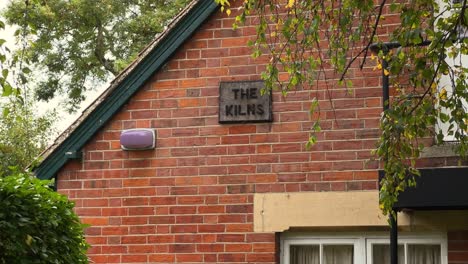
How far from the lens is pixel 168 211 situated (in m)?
9.68

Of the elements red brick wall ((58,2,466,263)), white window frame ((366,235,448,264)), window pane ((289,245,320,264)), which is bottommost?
window pane ((289,245,320,264))

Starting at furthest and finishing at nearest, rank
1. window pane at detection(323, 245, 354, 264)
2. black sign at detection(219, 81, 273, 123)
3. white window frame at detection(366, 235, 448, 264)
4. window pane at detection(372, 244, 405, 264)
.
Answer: black sign at detection(219, 81, 273, 123), window pane at detection(323, 245, 354, 264), window pane at detection(372, 244, 405, 264), white window frame at detection(366, 235, 448, 264)

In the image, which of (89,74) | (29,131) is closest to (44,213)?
(89,74)

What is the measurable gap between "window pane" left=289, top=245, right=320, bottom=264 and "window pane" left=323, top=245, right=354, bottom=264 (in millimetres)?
80

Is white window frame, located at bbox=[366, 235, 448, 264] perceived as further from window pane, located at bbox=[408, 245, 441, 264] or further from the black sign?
the black sign

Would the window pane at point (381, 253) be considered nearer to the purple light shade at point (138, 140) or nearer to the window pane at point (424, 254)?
the window pane at point (424, 254)

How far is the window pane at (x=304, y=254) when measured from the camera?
366 inches

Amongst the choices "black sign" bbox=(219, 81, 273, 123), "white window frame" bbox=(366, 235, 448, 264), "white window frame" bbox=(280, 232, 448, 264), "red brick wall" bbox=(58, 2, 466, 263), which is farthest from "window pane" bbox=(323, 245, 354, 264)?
"black sign" bbox=(219, 81, 273, 123)

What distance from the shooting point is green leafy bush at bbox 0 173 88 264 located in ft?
22.1

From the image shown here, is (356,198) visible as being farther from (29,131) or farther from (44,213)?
(29,131)

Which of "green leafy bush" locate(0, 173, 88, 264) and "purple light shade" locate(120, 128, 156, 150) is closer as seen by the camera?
"green leafy bush" locate(0, 173, 88, 264)

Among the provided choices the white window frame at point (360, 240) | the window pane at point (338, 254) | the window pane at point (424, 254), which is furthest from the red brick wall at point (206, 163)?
the window pane at point (424, 254)

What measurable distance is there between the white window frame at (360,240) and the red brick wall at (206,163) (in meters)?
0.23

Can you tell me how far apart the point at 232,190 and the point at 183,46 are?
159cm
